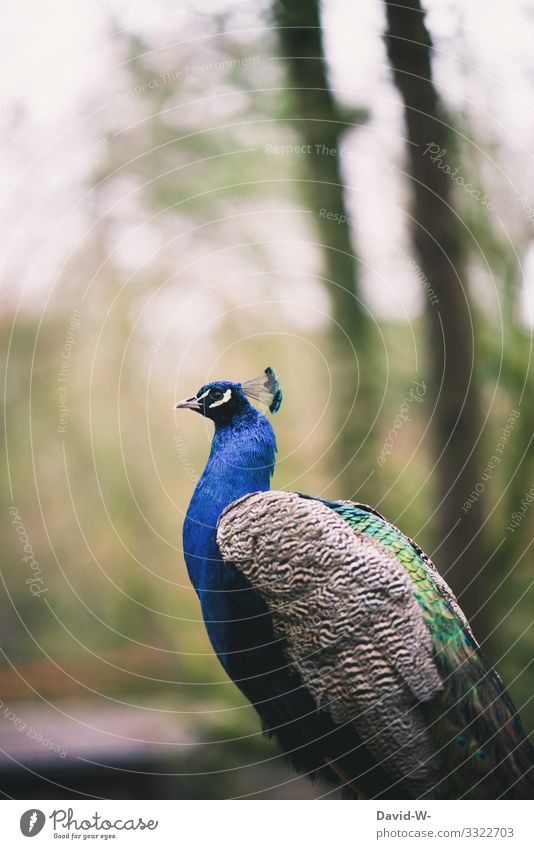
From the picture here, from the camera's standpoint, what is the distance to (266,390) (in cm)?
248

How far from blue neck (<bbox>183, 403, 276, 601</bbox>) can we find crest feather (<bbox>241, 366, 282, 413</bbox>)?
0.05 m

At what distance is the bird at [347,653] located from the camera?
2.23 m

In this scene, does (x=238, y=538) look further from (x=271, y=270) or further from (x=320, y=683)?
(x=271, y=270)

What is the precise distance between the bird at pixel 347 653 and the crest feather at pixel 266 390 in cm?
25

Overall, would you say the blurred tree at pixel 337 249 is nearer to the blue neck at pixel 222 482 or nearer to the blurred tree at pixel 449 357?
the blurred tree at pixel 449 357

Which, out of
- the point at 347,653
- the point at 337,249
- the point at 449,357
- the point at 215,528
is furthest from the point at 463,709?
the point at 337,249

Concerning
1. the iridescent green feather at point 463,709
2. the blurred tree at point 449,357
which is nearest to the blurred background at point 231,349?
the blurred tree at point 449,357

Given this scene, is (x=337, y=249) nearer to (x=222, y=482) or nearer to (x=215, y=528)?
(x=222, y=482)

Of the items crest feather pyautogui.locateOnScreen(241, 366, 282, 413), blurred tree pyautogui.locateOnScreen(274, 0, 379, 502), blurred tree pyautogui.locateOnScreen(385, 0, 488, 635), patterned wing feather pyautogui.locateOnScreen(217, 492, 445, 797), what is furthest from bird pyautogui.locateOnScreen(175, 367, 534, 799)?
blurred tree pyautogui.locateOnScreen(274, 0, 379, 502)

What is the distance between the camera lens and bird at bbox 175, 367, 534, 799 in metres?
2.23

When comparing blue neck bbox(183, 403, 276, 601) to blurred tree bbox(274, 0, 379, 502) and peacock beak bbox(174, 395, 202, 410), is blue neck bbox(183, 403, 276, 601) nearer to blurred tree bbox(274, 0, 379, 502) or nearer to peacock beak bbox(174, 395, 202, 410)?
peacock beak bbox(174, 395, 202, 410)
